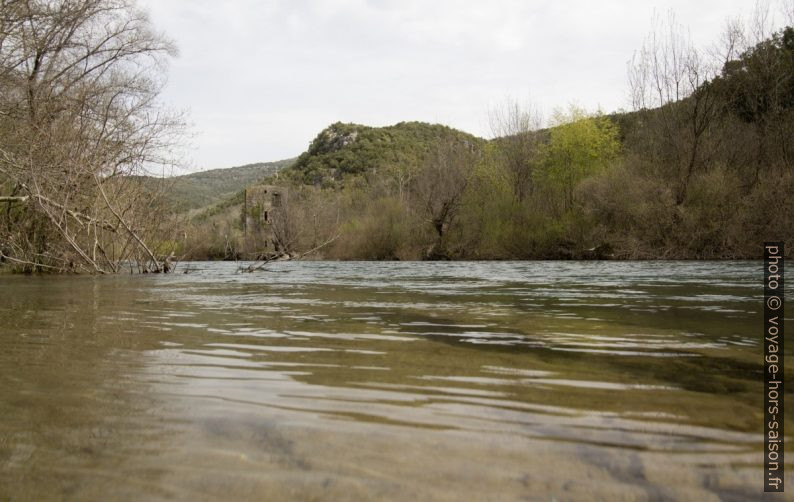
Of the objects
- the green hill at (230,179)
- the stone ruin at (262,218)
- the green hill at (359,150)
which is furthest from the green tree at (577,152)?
the green hill at (359,150)

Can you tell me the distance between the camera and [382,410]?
2449 millimetres

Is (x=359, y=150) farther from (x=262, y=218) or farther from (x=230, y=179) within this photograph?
(x=262, y=218)

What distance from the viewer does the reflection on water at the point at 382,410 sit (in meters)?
1.68

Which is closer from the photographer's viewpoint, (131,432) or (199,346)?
(131,432)

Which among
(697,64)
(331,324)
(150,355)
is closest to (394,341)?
(331,324)

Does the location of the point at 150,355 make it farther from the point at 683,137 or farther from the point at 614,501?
the point at 683,137

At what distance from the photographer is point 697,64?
94.2 ft

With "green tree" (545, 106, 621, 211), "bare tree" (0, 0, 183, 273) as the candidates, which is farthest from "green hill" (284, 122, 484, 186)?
"bare tree" (0, 0, 183, 273)

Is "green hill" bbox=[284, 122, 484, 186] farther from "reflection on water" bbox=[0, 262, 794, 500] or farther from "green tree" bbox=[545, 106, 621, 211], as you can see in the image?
"reflection on water" bbox=[0, 262, 794, 500]

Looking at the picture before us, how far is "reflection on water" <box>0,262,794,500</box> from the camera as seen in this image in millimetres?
1683

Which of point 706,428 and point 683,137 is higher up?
point 683,137

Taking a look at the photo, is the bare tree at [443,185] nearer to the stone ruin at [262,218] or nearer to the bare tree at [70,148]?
the stone ruin at [262,218]

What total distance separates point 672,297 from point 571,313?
286cm

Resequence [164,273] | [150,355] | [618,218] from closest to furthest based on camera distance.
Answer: [150,355]
[164,273]
[618,218]
